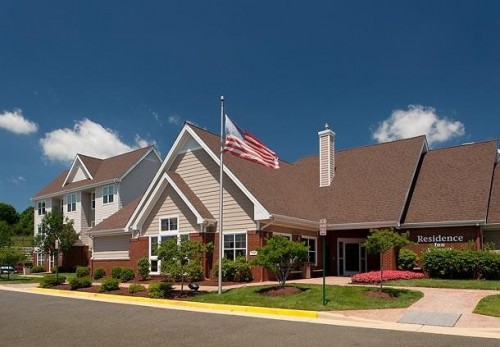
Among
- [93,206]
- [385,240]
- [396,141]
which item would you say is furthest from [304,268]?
[93,206]

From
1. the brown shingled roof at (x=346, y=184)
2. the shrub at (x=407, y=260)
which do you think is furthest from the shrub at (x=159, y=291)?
the shrub at (x=407, y=260)

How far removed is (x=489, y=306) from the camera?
46.3ft

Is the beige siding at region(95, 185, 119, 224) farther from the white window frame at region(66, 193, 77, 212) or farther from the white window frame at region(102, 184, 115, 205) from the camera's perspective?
the white window frame at region(66, 193, 77, 212)

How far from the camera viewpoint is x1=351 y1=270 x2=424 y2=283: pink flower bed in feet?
68.9

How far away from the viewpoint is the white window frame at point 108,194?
1676 inches

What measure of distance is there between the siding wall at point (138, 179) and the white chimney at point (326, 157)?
18950 millimetres

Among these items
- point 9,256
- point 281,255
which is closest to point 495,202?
point 281,255

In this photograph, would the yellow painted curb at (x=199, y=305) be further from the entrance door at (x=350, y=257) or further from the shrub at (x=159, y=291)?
the entrance door at (x=350, y=257)

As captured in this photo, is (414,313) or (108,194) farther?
(108,194)

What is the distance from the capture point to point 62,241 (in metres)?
40.3

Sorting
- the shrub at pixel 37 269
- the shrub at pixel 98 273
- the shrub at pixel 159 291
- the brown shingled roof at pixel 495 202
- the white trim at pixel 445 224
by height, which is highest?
the brown shingled roof at pixel 495 202

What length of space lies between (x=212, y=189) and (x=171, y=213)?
106 inches

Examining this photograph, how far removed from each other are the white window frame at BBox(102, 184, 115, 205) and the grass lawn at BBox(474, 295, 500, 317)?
33.1 meters

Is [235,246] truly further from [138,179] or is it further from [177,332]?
[138,179]
